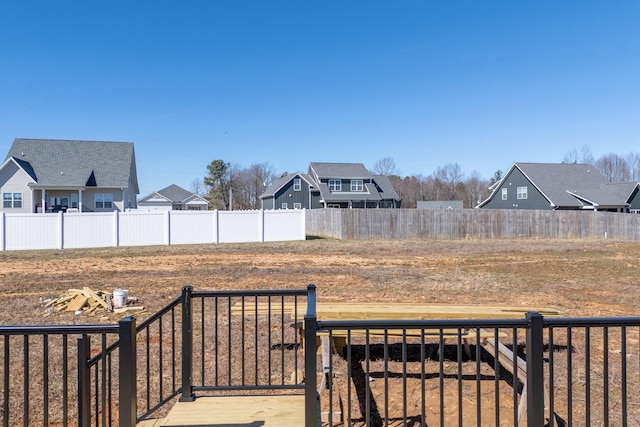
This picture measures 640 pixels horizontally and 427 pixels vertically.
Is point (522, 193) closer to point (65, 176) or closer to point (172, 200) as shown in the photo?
point (65, 176)

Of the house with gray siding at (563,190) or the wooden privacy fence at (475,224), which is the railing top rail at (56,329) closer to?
the wooden privacy fence at (475,224)

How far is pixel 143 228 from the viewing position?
60.6 feet

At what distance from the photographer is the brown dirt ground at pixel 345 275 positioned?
7.65 meters

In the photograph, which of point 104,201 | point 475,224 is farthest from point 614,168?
point 104,201

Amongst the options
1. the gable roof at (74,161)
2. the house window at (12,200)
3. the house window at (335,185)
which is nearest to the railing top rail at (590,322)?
the gable roof at (74,161)

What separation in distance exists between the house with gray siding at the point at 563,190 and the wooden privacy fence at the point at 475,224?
814cm

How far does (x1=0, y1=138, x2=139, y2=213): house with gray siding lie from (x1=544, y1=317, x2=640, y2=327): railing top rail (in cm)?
2880

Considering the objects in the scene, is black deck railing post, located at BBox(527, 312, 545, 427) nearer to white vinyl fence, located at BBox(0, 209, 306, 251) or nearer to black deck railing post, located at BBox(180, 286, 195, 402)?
black deck railing post, located at BBox(180, 286, 195, 402)

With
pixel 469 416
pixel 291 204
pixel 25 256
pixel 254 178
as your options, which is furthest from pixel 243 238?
pixel 254 178

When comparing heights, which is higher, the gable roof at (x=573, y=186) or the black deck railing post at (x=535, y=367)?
the gable roof at (x=573, y=186)

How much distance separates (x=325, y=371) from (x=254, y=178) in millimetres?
59829

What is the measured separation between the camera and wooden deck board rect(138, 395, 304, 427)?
2.91 meters

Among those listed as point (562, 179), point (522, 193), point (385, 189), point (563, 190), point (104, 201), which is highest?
point (562, 179)

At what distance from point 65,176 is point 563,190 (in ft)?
122
